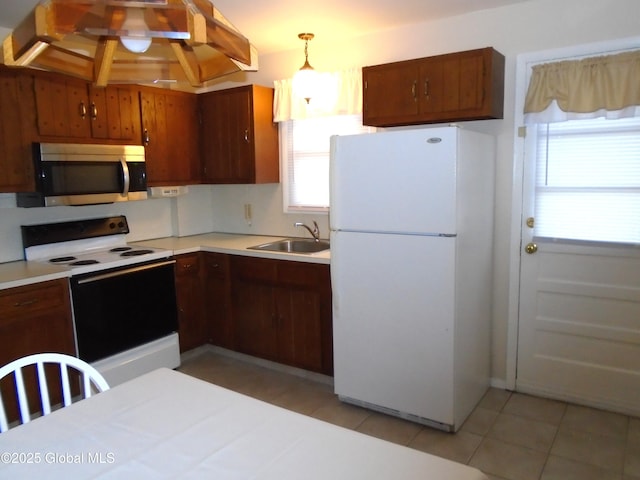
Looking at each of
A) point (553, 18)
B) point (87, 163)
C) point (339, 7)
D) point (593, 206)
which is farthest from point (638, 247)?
point (87, 163)

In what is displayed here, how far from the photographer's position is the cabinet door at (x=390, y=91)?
3.08 metres

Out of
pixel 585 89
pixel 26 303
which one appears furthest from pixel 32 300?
pixel 585 89

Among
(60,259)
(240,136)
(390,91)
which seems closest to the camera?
(390,91)

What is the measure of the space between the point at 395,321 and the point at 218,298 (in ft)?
5.40

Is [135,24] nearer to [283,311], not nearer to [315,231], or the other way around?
[283,311]

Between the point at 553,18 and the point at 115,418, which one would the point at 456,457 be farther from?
the point at 553,18

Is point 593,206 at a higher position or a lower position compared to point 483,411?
higher

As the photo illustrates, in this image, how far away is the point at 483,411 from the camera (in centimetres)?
294

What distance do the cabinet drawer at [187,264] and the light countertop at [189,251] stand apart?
4cm

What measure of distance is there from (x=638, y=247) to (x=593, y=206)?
1.07ft

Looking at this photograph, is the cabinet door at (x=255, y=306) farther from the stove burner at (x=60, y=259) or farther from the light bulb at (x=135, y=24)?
the light bulb at (x=135, y=24)

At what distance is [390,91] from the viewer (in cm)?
317

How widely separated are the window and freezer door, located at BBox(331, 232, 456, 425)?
3.54 ft

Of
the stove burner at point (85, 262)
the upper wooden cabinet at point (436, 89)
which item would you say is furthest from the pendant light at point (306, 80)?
the stove burner at point (85, 262)
